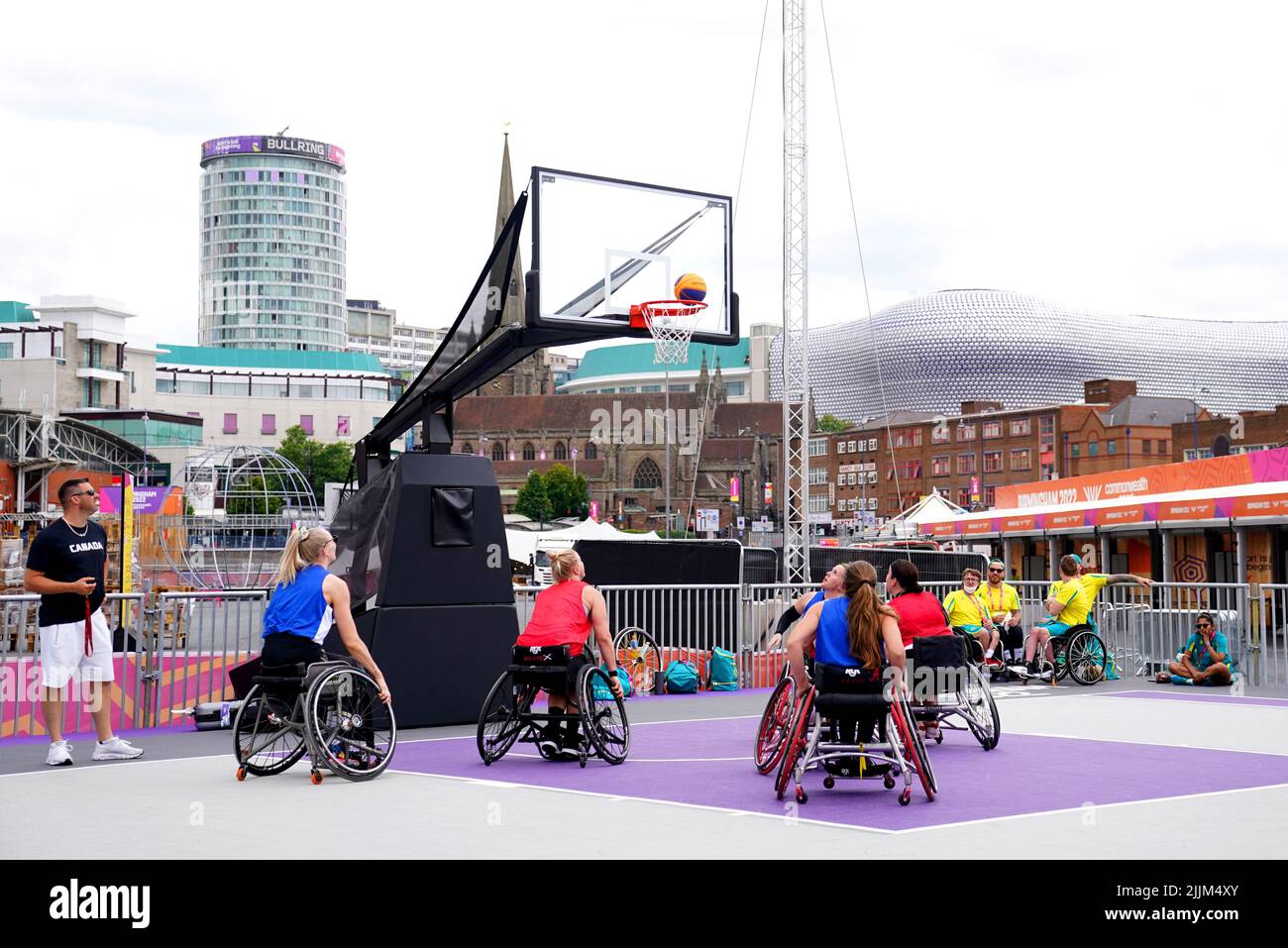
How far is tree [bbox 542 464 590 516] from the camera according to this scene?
134 metres

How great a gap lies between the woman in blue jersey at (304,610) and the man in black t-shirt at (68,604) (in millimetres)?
1665

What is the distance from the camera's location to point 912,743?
8.05 metres

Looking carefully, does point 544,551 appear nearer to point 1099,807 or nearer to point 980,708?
point 980,708

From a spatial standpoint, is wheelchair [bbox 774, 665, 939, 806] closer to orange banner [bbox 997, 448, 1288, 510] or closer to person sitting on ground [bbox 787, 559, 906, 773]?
person sitting on ground [bbox 787, 559, 906, 773]

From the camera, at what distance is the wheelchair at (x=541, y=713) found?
9719 mm

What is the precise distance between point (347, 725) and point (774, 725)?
9.50ft

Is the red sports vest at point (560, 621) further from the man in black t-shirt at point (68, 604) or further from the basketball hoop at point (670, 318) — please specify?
the basketball hoop at point (670, 318)

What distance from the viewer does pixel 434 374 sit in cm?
1341

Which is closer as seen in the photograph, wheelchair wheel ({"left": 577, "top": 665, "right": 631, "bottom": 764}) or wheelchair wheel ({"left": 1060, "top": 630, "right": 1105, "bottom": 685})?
wheelchair wheel ({"left": 577, "top": 665, "right": 631, "bottom": 764})

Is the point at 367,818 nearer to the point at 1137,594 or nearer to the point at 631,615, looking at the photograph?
the point at 631,615

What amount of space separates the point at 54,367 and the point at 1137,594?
A: 103 m

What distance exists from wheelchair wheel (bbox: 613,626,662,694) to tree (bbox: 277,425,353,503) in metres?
115

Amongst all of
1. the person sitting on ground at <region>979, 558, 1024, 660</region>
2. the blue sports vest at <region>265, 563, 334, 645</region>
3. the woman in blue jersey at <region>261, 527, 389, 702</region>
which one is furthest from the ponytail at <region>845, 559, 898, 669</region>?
the person sitting on ground at <region>979, 558, 1024, 660</region>
